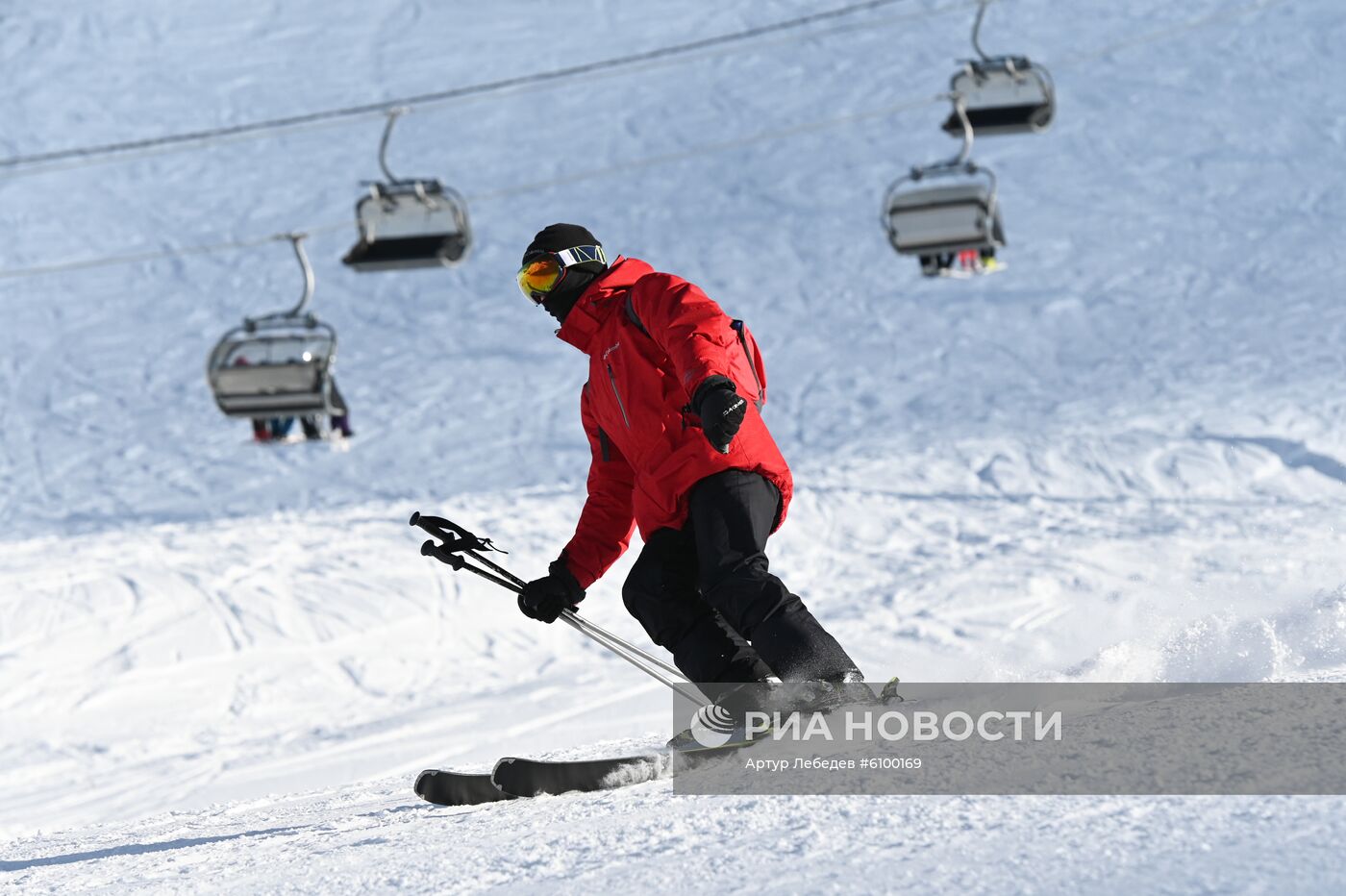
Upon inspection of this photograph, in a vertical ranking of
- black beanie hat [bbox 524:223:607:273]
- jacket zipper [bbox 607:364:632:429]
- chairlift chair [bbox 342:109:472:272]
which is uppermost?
chairlift chair [bbox 342:109:472:272]

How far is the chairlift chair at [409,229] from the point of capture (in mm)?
10594

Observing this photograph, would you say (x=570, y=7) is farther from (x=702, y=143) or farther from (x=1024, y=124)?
(x=1024, y=124)

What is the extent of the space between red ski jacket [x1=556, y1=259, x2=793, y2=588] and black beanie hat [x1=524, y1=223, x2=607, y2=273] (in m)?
0.04

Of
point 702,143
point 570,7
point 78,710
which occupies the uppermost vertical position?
point 570,7

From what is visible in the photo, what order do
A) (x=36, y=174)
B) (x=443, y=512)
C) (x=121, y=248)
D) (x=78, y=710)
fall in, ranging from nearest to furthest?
(x=78, y=710) → (x=443, y=512) → (x=121, y=248) → (x=36, y=174)

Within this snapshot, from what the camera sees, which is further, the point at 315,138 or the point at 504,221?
the point at 315,138

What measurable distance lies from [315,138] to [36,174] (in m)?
4.51

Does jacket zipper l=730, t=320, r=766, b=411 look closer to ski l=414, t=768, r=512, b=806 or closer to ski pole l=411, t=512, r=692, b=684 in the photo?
ski pole l=411, t=512, r=692, b=684

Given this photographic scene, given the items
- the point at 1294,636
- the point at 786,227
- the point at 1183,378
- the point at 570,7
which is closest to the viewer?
the point at 1294,636

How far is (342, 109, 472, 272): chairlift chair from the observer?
10.6 metres

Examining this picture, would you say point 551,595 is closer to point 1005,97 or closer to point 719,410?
point 719,410

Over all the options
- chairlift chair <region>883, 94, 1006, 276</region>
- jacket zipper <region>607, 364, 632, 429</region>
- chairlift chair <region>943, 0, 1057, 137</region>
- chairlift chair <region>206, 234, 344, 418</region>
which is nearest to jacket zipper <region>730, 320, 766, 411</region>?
jacket zipper <region>607, 364, 632, 429</region>

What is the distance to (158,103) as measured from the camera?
91.5 ft

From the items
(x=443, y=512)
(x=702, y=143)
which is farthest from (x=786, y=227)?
(x=443, y=512)
